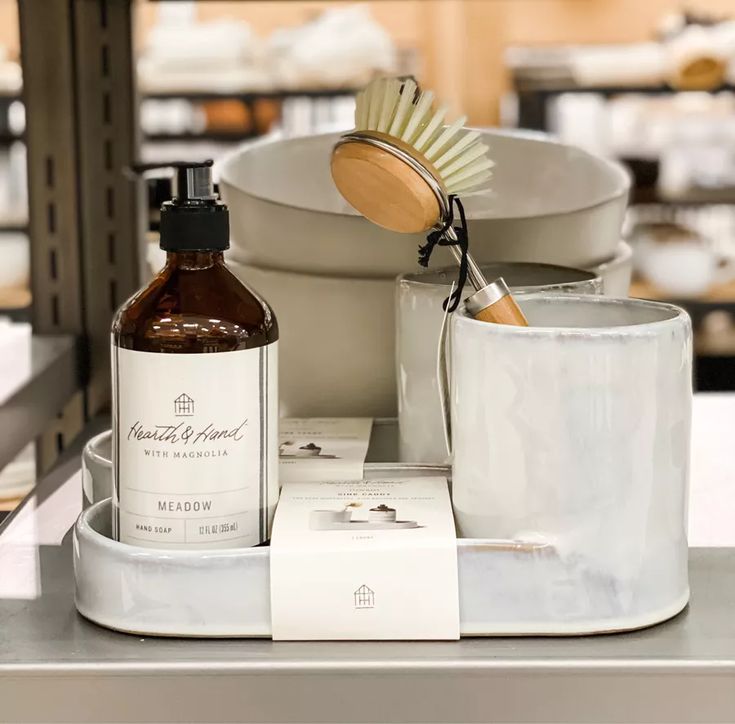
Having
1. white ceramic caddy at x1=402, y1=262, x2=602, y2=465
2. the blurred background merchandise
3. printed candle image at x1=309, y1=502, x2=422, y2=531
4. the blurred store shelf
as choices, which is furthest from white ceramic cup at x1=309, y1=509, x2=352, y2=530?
the blurred background merchandise

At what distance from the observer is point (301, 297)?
2.21 feet

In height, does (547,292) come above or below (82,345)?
above

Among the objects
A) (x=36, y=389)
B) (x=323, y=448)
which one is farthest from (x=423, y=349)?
(x=36, y=389)

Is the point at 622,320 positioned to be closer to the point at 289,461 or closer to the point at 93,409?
the point at 289,461

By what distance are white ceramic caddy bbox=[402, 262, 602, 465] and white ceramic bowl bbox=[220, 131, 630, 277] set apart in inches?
2.2

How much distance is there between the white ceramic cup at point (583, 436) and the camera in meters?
0.44

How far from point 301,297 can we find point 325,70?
195cm

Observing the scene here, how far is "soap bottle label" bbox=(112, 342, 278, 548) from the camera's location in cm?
44

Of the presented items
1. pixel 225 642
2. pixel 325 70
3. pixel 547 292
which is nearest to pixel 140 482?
pixel 225 642

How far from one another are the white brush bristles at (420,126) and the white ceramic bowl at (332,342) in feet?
0.57

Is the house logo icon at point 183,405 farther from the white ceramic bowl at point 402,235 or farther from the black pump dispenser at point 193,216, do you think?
the white ceramic bowl at point 402,235

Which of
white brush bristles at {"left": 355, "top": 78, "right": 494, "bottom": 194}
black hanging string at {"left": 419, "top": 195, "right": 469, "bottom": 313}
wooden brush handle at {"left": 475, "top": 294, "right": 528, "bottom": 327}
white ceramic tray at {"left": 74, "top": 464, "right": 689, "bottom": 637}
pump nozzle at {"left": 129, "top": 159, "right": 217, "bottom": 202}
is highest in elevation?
white brush bristles at {"left": 355, "top": 78, "right": 494, "bottom": 194}

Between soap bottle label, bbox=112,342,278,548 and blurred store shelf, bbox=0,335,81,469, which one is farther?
blurred store shelf, bbox=0,335,81,469

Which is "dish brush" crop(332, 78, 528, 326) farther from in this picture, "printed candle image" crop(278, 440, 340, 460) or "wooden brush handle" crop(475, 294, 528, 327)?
"printed candle image" crop(278, 440, 340, 460)
